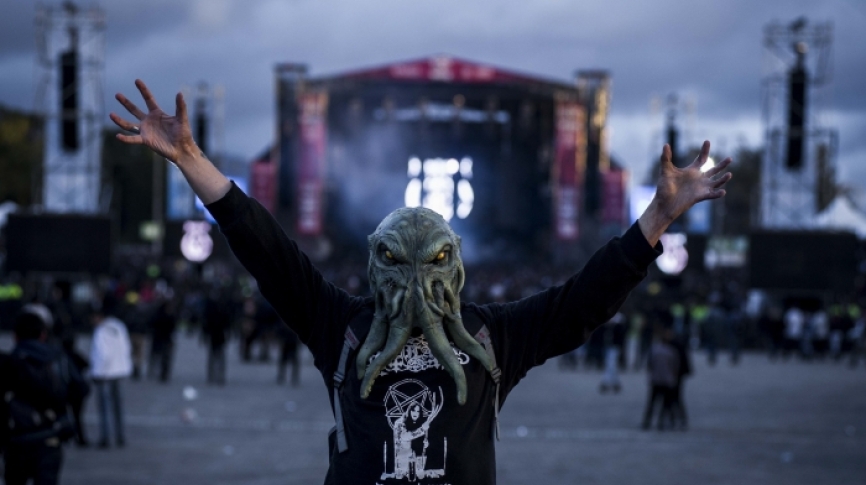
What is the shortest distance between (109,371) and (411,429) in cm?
990

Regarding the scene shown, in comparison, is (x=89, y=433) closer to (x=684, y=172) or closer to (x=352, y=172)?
(x=684, y=172)

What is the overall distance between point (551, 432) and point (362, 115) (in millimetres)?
28722

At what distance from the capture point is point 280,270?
3.23 metres

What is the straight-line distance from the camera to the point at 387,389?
10.3 feet

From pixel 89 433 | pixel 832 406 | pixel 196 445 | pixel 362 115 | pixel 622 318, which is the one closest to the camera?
pixel 196 445

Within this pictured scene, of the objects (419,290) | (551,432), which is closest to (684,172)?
(419,290)

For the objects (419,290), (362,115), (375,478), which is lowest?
(375,478)

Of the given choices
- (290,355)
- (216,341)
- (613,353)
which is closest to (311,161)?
(290,355)

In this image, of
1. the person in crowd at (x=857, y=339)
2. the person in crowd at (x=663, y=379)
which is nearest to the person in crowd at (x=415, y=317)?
the person in crowd at (x=663, y=379)

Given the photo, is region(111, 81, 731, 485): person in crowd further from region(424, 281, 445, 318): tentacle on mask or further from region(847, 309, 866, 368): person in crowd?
region(847, 309, 866, 368): person in crowd

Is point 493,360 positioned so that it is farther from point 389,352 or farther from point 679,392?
point 679,392

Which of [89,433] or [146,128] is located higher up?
[146,128]

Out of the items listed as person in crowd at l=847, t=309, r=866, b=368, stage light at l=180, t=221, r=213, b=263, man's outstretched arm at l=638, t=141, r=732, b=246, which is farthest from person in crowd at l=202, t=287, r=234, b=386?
man's outstretched arm at l=638, t=141, r=732, b=246

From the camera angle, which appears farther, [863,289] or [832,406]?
[863,289]
